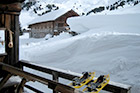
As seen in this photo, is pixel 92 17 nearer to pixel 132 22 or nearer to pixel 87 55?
pixel 132 22

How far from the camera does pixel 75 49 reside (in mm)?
9688

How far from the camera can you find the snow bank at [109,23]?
12.7m

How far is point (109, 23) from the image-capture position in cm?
1504

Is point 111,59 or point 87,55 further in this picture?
point 87,55

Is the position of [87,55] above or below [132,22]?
below

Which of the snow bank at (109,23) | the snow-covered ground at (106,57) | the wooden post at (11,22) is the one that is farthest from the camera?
the snow bank at (109,23)

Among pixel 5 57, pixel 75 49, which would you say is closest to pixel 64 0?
pixel 75 49

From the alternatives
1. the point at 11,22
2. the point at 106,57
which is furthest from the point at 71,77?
the point at 106,57

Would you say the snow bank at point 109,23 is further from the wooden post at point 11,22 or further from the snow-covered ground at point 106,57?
the wooden post at point 11,22

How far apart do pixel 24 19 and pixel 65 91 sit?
65.2 meters

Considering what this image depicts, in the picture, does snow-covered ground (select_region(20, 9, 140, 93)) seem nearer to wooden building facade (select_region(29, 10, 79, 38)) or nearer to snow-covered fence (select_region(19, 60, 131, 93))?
snow-covered fence (select_region(19, 60, 131, 93))

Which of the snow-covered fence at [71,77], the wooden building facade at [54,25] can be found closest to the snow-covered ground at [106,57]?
the snow-covered fence at [71,77]

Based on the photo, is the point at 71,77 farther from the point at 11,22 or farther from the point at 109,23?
the point at 109,23

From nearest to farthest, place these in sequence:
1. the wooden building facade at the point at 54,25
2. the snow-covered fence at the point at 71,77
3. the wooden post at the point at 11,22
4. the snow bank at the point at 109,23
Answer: the snow-covered fence at the point at 71,77, the wooden post at the point at 11,22, the snow bank at the point at 109,23, the wooden building facade at the point at 54,25
